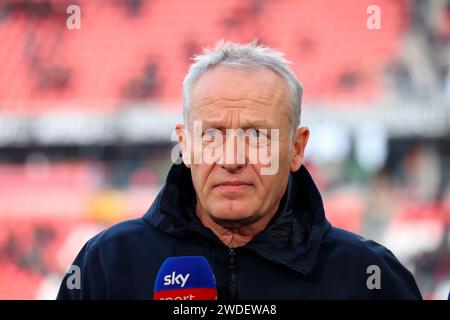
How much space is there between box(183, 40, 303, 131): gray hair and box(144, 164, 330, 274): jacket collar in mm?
142

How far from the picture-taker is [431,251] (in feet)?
24.6

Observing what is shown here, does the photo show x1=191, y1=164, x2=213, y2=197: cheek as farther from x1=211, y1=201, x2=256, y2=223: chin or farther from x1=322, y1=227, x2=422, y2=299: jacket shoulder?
x1=322, y1=227, x2=422, y2=299: jacket shoulder

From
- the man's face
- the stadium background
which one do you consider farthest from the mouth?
the stadium background

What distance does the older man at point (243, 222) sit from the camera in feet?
4.68

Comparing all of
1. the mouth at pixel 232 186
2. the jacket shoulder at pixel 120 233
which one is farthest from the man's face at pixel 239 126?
the jacket shoulder at pixel 120 233

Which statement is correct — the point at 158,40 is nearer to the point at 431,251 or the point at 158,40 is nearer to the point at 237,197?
the point at 431,251

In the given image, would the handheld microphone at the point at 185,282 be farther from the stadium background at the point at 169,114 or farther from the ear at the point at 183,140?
the stadium background at the point at 169,114

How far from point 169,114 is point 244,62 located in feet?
23.2

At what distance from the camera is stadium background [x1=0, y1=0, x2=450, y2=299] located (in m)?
7.86

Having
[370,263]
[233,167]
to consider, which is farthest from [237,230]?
[370,263]

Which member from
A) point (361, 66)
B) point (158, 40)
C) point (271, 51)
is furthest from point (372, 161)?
point (271, 51)

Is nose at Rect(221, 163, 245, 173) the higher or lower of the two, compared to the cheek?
higher

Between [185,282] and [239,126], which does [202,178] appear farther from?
[185,282]

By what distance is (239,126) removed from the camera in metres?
1.43
